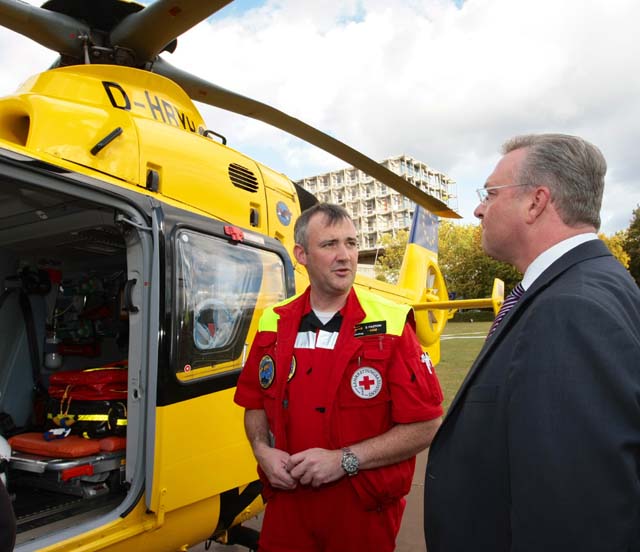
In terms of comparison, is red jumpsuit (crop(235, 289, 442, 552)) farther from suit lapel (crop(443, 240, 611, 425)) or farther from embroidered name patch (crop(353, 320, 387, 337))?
suit lapel (crop(443, 240, 611, 425))

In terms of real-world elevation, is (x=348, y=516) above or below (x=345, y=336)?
below

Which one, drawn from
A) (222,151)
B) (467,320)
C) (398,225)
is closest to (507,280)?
(467,320)

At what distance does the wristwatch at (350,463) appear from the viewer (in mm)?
1746

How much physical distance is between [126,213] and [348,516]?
1.62m

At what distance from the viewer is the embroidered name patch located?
1932mm

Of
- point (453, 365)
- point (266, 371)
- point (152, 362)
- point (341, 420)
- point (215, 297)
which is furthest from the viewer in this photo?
point (453, 365)

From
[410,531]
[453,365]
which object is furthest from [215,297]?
[453,365]

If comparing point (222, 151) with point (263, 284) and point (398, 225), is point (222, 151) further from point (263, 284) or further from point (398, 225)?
point (398, 225)

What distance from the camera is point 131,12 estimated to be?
3279 mm

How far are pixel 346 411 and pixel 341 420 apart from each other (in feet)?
0.12

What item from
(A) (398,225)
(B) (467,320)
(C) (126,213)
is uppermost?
(A) (398,225)

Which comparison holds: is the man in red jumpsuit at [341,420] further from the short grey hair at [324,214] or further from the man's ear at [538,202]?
the man's ear at [538,202]

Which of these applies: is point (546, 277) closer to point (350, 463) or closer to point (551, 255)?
point (551, 255)

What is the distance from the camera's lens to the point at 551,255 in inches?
46.6
